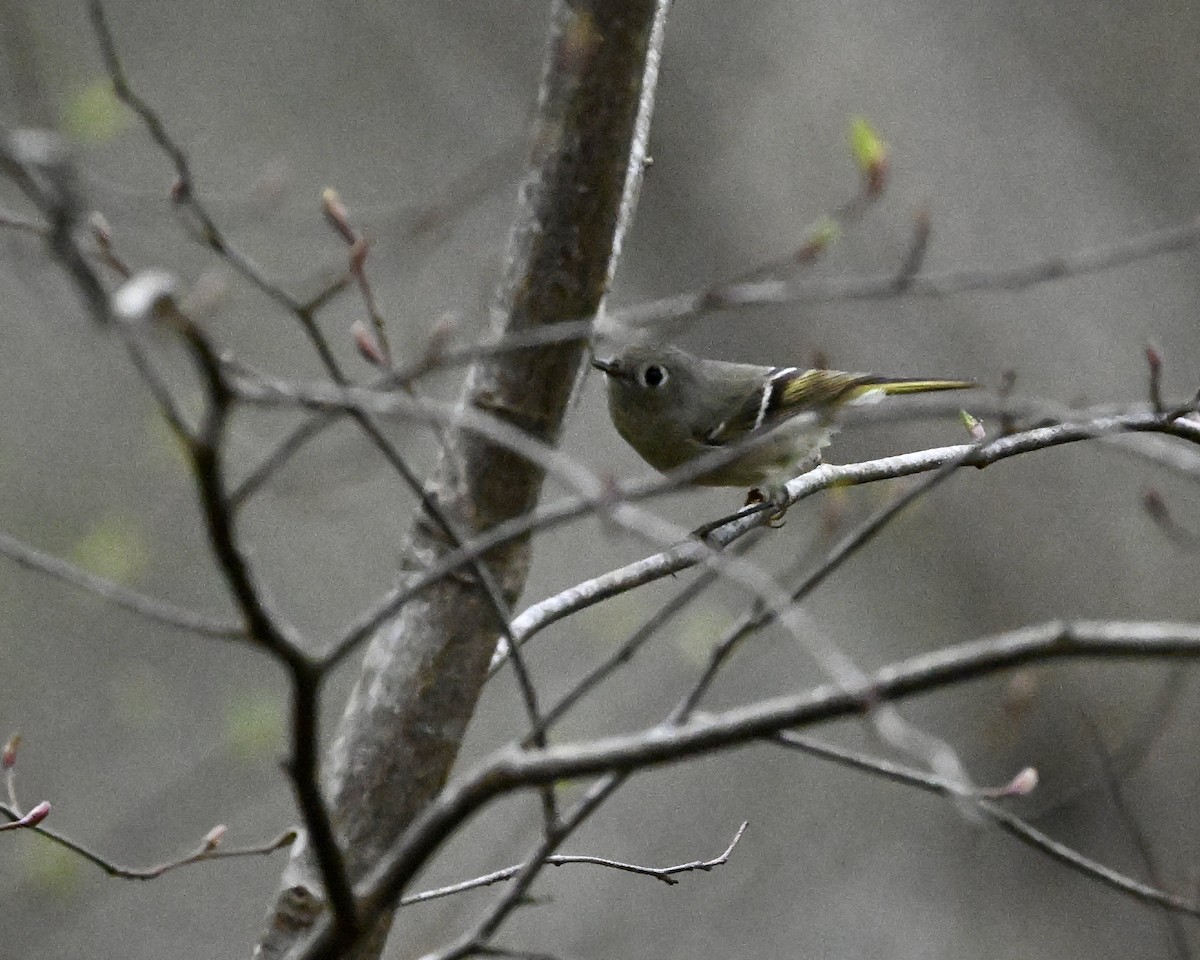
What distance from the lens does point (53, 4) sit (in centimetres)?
477

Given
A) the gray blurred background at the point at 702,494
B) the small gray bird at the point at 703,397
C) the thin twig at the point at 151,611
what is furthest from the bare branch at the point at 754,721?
the gray blurred background at the point at 702,494

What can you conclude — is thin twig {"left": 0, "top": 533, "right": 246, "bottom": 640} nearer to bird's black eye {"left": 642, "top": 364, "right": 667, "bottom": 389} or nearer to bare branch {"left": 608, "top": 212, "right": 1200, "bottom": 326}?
bare branch {"left": 608, "top": 212, "right": 1200, "bottom": 326}

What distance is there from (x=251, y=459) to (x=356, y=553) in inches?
25.5

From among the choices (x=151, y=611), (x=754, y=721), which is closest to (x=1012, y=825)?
(x=754, y=721)

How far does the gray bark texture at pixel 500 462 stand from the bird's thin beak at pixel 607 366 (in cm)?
125

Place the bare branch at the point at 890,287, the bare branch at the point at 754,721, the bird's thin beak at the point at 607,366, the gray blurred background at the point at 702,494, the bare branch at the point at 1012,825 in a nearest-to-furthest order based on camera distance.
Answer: the bare branch at the point at 754,721 → the bare branch at the point at 890,287 → the bare branch at the point at 1012,825 → the bird's thin beak at the point at 607,366 → the gray blurred background at the point at 702,494

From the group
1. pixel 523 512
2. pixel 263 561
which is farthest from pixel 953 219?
pixel 523 512

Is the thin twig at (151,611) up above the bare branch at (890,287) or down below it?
below

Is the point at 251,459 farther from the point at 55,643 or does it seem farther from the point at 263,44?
the point at 263,44

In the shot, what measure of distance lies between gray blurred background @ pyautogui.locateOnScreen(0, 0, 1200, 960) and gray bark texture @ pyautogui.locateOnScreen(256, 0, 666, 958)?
191cm

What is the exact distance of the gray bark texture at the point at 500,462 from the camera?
106 cm

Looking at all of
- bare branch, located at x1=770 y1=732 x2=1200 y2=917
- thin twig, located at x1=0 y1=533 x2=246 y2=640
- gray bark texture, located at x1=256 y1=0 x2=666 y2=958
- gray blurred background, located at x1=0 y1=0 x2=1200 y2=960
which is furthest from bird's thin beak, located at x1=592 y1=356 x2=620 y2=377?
thin twig, located at x1=0 y1=533 x2=246 y2=640

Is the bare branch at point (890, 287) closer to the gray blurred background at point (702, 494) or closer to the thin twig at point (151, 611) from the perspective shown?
the thin twig at point (151, 611)

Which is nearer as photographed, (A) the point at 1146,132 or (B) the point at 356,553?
(A) the point at 1146,132
